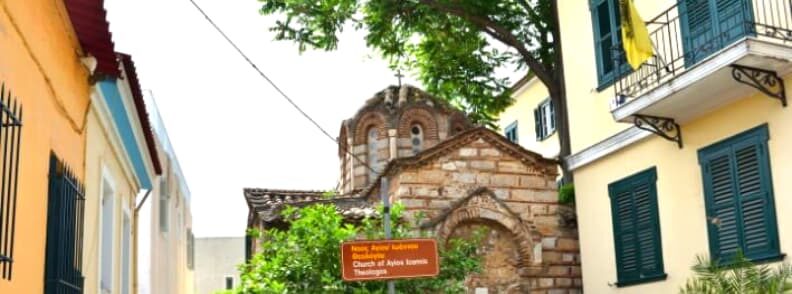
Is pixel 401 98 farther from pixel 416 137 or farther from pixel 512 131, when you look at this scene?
pixel 512 131

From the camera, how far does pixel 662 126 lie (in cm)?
1391

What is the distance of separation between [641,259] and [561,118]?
7116 millimetres

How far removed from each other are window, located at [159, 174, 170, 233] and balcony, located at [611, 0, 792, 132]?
316 inches

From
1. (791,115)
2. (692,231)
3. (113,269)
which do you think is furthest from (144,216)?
(791,115)

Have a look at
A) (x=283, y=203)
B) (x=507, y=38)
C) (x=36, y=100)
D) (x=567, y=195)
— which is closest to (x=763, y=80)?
(x=567, y=195)

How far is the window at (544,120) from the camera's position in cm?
2883

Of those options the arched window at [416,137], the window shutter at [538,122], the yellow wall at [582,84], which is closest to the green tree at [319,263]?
the yellow wall at [582,84]

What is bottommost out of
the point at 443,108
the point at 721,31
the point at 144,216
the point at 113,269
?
the point at 113,269

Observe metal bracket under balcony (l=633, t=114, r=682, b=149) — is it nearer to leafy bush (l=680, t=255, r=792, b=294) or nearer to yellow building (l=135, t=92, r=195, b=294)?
leafy bush (l=680, t=255, r=792, b=294)

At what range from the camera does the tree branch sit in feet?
70.7

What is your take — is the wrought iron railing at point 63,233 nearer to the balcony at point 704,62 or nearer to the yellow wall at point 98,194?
the yellow wall at point 98,194

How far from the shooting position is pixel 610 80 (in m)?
15.1

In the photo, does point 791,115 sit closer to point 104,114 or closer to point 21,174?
point 104,114

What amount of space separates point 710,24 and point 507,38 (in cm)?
951
